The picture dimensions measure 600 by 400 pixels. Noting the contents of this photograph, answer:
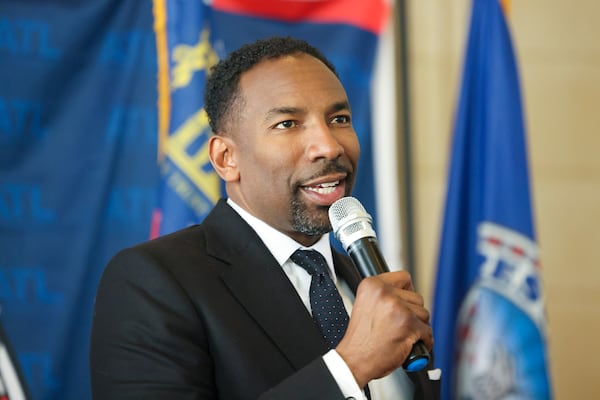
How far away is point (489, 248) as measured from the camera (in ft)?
11.5

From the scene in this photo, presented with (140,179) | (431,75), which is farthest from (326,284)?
(431,75)

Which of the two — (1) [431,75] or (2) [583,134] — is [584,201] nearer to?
(2) [583,134]

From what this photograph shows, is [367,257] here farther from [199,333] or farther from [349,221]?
[199,333]

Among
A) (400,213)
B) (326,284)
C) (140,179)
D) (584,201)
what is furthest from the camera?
(584,201)

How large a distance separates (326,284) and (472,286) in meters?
1.78

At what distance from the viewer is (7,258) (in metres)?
3.09

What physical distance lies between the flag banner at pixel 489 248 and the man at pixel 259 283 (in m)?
1.48

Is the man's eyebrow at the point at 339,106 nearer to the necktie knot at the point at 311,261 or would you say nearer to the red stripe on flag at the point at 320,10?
the necktie knot at the point at 311,261

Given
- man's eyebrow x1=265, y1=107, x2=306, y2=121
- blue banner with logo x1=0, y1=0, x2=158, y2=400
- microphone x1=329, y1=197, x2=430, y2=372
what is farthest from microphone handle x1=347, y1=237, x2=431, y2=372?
blue banner with logo x1=0, y1=0, x2=158, y2=400

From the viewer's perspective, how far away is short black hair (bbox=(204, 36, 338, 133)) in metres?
2.01

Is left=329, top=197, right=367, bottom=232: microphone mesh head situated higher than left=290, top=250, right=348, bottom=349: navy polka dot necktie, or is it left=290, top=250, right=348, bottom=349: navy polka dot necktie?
left=329, top=197, right=367, bottom=232: microphone mesh head

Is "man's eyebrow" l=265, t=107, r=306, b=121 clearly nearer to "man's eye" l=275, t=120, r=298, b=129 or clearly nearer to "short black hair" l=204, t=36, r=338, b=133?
"man's eye" l=275, t=120, r=298, b=129

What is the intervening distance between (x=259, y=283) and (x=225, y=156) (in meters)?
0.39

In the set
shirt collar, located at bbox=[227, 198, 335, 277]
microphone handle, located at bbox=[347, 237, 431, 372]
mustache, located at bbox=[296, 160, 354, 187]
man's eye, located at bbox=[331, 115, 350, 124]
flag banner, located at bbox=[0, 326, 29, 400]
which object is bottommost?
flag banner, located at bbox=[0, 326, 29, 400]
